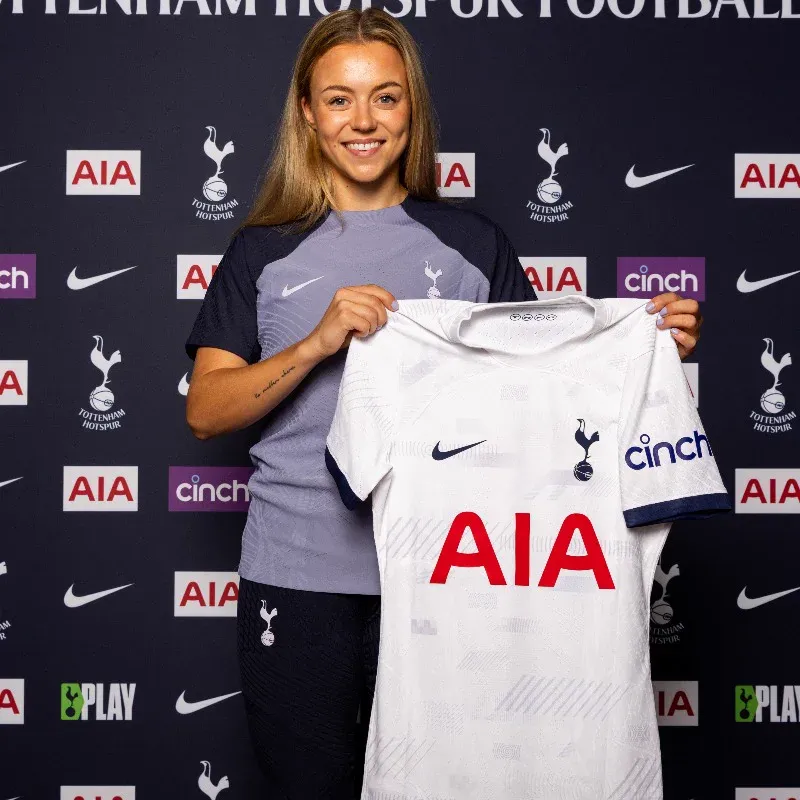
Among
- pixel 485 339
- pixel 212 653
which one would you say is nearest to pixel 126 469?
pixel 212 653

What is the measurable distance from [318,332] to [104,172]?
1.29 m

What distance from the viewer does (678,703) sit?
2348mm

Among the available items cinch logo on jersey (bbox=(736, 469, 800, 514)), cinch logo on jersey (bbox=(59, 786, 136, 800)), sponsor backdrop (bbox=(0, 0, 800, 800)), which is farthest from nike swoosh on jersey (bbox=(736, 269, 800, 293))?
cinch logo on jersey (bbox=(59, 786, 136, 800))

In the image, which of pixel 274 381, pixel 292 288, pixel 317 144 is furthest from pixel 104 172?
pixel 274 381

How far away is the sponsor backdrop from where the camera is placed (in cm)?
231

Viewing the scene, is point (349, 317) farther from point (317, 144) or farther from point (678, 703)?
point (678, 703)

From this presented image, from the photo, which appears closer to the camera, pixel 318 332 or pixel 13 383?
pixel 318 332

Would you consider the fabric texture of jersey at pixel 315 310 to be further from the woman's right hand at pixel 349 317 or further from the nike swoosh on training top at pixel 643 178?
the nike swoosh on training top at pixel 643 178

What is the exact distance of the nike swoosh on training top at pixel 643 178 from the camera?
2.32m

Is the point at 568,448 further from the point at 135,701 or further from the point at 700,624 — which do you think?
the point at 135,701

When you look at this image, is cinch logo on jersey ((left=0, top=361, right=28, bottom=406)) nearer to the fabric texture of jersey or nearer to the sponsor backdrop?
the sponsor backdrop

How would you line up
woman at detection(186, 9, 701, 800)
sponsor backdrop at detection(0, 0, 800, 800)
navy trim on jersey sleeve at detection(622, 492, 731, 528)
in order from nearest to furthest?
1. navy trim on jersey sleeve at detection(622, 492, 731, 528)
2. woman at detection(186, 9, 701, 800)
3. sponsor backdrop at detection(0, 0, 800, 800)

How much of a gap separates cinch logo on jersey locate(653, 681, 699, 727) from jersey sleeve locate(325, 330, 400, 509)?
1.40 metres

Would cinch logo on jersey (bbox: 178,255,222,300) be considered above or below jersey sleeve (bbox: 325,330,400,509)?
above
